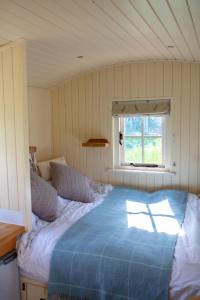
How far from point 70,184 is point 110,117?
108cm

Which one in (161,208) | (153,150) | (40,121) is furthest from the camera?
(40,121)

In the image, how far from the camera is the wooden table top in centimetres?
180

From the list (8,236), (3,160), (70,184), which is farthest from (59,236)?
(70,184)

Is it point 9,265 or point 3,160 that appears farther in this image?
point 3,160

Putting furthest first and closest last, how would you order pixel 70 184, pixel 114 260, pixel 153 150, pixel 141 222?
1. pixel 153 150
2. pixel 70 184
3. pixel 141 222
4. pixel 114 260

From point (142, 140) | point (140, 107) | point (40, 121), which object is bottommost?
point (142, 140)

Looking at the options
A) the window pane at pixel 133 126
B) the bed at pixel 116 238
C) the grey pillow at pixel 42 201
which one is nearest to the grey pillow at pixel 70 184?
the bed at pixel 116 238

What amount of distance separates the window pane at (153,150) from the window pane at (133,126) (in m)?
0.15

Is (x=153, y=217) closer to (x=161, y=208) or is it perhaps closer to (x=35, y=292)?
(x=161, y=208)

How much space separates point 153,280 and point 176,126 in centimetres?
203

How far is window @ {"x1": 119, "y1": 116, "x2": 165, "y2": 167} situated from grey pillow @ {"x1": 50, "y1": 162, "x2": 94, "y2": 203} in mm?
826

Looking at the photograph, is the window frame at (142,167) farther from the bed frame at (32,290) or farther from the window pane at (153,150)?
the bed frame at (32,290)

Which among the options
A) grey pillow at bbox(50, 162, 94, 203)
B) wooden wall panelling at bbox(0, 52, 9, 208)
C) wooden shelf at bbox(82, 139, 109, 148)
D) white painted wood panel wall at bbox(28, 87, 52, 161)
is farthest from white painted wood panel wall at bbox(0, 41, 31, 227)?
wooden shelf at bbox(82, 139, 109, 148)

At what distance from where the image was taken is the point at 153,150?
3.41 m
